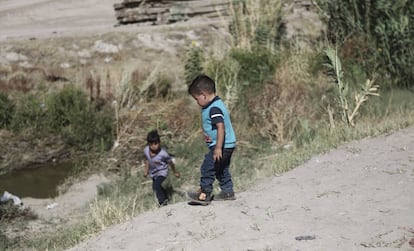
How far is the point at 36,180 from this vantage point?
11.0 metres

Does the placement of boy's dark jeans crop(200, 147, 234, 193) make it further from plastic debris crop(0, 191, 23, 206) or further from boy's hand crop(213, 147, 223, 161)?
plastic debris crop(0, 191, 23, 206)

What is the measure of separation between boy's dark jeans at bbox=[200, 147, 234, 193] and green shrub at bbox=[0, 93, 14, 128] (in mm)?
6164

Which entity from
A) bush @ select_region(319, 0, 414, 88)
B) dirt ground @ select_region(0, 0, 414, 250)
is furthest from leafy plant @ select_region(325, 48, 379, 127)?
bush @ select_region(319, 0, 414, 88)

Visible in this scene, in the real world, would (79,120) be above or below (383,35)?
below

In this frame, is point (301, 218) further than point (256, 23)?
No

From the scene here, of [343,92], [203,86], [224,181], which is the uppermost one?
[203,86]

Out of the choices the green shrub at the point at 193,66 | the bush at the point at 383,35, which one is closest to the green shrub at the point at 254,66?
the green shrub at the point at 193,66

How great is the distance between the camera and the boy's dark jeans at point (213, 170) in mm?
6477

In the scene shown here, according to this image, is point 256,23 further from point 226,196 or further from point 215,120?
point 215,120

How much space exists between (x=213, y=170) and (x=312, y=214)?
971 millimetres

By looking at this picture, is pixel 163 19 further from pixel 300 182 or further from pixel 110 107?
pixel 300 182

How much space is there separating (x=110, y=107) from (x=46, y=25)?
7508 millimetres

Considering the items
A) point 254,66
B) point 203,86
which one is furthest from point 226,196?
point 254,66

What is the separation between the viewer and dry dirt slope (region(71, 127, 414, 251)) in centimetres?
550
